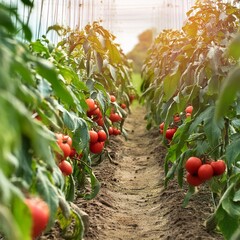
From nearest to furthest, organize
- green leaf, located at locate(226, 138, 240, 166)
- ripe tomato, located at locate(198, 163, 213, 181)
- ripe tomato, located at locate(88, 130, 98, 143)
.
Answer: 1. green leaf, located at locate(226, 138, 240, 166)
2. ripe tomato, located at locate(198, 163, 213, 181)
3. ripe tomato, located at locate(88, 130, 98, 143)

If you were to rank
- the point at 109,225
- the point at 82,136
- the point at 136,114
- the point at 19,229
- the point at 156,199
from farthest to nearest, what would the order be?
the point at 136,114 → the point at 156,199 → the point at 109,225 → the point at 82,136 → the point at 19,229

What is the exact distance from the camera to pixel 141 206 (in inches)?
184

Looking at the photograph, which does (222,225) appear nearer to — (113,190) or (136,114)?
(113,190)

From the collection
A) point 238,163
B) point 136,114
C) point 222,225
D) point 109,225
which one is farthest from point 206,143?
point 136,114

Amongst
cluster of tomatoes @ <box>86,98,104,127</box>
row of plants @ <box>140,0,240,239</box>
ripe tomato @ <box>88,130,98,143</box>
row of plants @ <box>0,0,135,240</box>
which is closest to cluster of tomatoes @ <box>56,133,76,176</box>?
row of plants @ <box>0,0,135,240</box>

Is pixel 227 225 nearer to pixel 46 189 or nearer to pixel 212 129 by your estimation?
pixel 212 129

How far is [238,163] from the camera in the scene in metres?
3.19

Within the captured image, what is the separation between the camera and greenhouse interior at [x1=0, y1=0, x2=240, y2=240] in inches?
50.5

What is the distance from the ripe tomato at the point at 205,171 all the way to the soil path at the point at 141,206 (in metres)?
0.46

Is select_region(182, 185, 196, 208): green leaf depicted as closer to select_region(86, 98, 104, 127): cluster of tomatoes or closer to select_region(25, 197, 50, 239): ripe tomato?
select_region(86, 98, 104, 127): cluster of tomatoes

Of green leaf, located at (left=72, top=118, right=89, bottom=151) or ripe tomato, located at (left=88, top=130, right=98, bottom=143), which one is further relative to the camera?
ripe tomato, located at (left=88, top=130, right=98, bottom=143)

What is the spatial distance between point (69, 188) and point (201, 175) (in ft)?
2.37

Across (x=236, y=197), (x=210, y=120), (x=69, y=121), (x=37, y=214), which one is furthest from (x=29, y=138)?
(x=210, y=120)

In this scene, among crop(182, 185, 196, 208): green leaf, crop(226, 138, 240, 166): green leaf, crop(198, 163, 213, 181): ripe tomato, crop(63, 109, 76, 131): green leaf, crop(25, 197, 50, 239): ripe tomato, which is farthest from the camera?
crop(182, 185, 196, 208): green leaf
